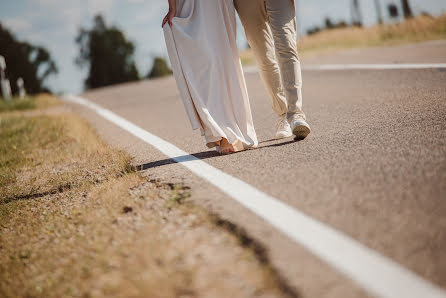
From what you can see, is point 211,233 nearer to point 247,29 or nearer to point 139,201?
point 139,201

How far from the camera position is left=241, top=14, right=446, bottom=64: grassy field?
13180 mm

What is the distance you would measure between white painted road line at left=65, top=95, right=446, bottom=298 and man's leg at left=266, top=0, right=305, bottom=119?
134 cm

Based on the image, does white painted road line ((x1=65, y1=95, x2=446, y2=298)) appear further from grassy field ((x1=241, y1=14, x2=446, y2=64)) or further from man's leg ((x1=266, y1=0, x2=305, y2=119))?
grassy field ((x1=241, y1=14, x2=446, y2=64))

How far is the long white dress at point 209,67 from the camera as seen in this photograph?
367 cm

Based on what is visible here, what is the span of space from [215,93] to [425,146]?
5.56 ft

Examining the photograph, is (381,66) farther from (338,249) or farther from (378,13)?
(378,13)

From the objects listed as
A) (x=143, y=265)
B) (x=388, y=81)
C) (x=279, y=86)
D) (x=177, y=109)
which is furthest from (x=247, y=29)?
(x=177, y=109)

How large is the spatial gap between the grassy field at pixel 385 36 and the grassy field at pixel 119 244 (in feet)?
36.4

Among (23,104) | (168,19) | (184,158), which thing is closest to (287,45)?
(168,19)

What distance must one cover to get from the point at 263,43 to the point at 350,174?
1.87 meters

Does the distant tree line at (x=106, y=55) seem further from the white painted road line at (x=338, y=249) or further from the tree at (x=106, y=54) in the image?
the white painted road line at (x=338, y=249)

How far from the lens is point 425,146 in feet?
9.68

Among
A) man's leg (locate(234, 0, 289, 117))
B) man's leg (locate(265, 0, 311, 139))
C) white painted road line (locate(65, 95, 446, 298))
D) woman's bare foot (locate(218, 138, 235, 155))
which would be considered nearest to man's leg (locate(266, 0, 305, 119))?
man's leg (locate(265, 0, 311, 139))

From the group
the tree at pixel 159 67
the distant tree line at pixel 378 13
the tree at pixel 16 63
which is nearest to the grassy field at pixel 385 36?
the distant tree line at pixel 378 13
